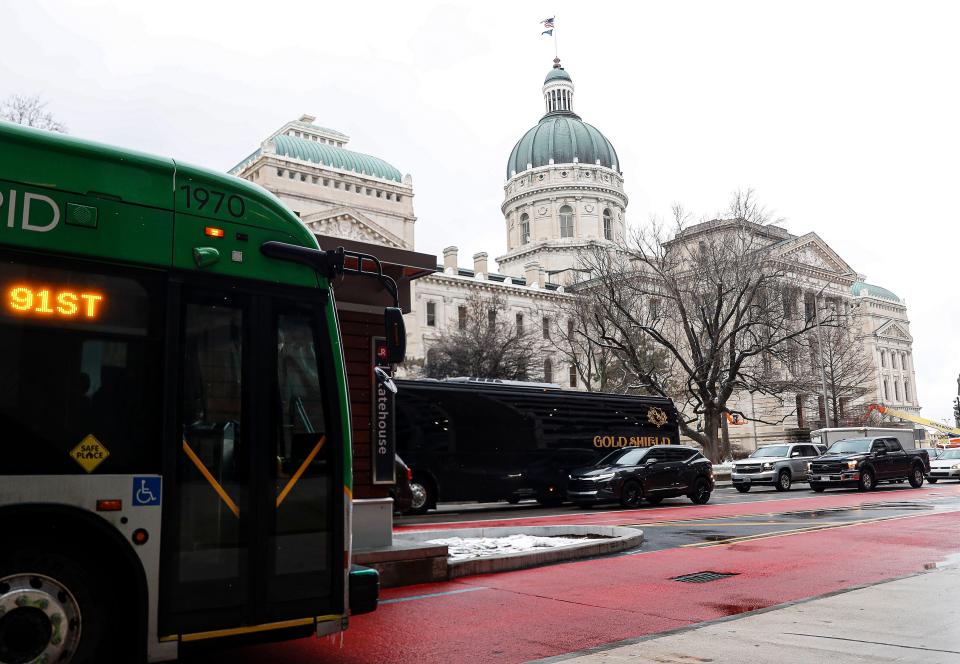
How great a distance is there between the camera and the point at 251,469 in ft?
18.5

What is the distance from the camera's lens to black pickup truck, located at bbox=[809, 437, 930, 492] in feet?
87.6

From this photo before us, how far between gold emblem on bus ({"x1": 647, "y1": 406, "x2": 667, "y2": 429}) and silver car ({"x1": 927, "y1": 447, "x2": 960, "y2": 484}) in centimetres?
1459

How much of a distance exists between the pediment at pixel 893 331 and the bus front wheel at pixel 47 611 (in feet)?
388

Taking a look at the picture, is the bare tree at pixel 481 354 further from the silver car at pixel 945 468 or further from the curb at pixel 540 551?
the curb at pixel 540 551

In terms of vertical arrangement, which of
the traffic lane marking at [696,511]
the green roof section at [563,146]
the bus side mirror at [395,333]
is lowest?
the traffic lane marking at [696,511]

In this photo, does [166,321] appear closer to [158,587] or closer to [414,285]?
[158,587]

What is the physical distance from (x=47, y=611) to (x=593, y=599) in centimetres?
548

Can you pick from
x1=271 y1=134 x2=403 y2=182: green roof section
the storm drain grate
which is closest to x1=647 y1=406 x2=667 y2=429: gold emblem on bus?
the storm drain grate

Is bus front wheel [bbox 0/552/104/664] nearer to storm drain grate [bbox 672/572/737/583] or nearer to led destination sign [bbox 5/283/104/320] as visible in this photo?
led destination sign [bbox 5/283/104/320]

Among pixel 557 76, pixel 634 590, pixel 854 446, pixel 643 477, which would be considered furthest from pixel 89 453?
pixel 557 76

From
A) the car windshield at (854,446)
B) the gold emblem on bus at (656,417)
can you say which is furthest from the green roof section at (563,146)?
the car windshield at (854,446)

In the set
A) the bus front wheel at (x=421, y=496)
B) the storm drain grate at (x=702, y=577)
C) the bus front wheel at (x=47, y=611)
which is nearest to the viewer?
the bus front wheel at (x=47, y=611)

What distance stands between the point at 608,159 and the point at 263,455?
10687cm

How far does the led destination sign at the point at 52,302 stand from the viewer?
498 cm
